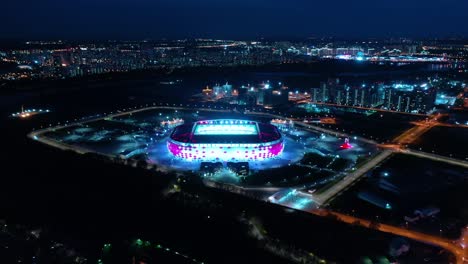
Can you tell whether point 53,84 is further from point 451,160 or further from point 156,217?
point 451,160

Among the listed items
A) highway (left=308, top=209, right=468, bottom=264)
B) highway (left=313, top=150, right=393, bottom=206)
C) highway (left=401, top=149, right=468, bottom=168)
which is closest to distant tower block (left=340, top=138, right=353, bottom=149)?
highway (left=313, top=150, right=393, bottom=206)

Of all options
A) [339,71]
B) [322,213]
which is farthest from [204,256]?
[339,71]

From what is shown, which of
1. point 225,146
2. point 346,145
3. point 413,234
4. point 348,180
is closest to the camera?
point 413,234

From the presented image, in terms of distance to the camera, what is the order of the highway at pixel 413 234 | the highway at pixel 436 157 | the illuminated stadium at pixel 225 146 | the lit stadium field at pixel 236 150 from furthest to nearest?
the highway at pixel 436 157, the illuminated stadium at pixel 225 146, the lit stadium field at pixel 236 150, the highway at pixel 413 234

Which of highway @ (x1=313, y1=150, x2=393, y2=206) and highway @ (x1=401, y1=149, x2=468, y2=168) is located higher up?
highway @ (x1=401, y1=149, x2=468, y2=168)

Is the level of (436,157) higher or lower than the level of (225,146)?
lower

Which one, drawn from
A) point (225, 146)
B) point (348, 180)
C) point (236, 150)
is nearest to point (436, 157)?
point (348, 180)

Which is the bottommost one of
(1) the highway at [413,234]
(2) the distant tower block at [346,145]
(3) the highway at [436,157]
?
(1) the highway at [413,234]

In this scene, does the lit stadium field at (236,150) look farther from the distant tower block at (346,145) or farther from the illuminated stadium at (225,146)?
the distant tower block at (346,145)

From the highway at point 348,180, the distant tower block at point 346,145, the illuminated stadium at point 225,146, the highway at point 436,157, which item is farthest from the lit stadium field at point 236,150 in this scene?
the highway at point 436,157

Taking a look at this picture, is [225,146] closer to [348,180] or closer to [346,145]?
[348,180]

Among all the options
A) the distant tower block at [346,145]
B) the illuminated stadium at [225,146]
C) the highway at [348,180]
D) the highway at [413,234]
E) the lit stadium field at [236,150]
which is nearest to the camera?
the highway at [413,234]

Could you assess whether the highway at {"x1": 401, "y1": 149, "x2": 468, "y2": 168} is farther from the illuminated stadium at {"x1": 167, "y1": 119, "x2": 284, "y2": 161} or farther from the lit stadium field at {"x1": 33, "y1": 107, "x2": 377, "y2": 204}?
the illuminated stadium at {"x1": 167, "y1": 119, "x2": 284, "y2": 161}
